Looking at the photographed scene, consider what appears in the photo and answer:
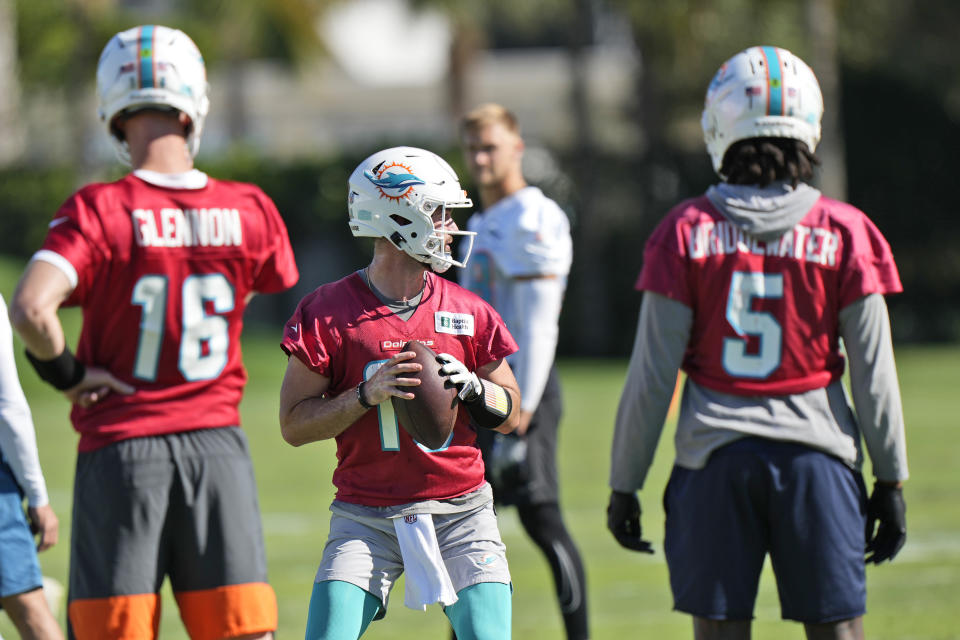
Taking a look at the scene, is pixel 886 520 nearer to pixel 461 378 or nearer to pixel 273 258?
pixel 461 378

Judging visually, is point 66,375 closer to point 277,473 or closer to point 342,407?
point 342,407

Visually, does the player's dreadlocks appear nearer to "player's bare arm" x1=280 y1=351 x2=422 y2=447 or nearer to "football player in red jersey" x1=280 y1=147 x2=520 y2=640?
"football player in red jersey" x1=280 y1=147 x2=520 y2=640

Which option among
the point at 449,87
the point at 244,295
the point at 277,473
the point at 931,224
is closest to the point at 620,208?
the point at 931,224

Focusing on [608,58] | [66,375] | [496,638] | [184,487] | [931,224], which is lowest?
[496,638]

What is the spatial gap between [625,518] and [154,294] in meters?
1.69

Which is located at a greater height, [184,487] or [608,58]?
[608,58]

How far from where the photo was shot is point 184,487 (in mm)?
4520

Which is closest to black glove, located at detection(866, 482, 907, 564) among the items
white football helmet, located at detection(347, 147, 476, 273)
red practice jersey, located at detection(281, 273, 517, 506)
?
red practice jersey, located at detection(281, 273, 517, 506)

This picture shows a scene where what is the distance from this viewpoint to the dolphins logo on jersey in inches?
161

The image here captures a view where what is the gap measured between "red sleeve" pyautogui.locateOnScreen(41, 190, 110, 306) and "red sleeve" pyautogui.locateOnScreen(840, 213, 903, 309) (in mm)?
2317

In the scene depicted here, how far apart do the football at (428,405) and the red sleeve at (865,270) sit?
1260 mm

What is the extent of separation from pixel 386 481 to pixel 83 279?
1.22 metres

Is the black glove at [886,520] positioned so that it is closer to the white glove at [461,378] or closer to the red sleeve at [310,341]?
the white glove at [461,378]

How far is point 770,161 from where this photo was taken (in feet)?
14.4
